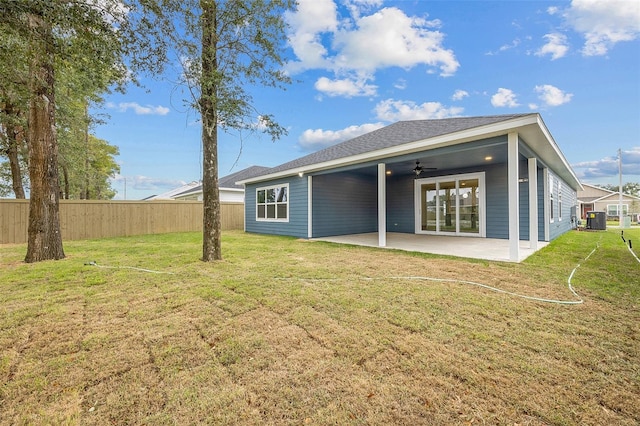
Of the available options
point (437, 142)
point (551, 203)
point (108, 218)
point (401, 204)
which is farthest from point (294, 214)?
point (551, 203)

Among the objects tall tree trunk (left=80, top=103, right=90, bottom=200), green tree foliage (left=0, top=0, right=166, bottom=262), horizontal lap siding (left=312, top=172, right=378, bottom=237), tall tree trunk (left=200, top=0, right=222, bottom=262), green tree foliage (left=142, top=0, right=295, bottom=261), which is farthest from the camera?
tall tree trunk (left=80, top=103, right=90, bottom=200)

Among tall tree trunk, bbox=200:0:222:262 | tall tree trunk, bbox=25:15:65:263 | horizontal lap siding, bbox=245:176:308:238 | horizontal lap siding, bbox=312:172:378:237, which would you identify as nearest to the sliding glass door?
horizontal lap siding, bbox=312:172:378:237

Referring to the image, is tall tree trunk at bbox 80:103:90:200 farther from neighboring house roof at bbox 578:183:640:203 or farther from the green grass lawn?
neighboring house roof at bbox 578:183:640:203

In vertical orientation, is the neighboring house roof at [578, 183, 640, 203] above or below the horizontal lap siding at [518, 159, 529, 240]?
above

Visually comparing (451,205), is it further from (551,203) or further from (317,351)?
(317,351)

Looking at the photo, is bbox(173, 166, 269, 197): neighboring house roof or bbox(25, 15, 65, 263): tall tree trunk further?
bbox(173, 166, 269, 197): neighboring house roof

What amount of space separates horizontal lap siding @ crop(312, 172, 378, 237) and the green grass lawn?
586 centimetres

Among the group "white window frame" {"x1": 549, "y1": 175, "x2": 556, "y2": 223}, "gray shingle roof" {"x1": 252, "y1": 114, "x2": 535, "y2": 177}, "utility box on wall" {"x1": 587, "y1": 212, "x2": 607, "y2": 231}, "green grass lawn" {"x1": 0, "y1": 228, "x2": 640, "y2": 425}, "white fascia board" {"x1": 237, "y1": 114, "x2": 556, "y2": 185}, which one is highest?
"gray shingle roof" {"x1": 252, "y1": 114, "x2": 535, "y2": 177}

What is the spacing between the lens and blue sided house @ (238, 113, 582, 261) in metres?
6.09

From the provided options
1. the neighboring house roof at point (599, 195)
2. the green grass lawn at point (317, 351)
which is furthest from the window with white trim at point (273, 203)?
the neighboring house roof at point (599, 195)

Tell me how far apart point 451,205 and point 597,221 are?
31.3 ft

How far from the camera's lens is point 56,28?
3059 millimetres

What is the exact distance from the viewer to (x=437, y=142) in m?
5.86

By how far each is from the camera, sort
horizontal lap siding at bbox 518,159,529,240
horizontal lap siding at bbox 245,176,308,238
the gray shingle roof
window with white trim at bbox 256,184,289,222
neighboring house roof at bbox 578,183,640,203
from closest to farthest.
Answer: the gray shingle roof, horizontal lap siding at bbox 518,159,529,240, horizontal lap siding at bbox 245,176,308,238, window with white trim at bbox 256,184,289,222, neighboring house roof at bbox 578,183,640,203
